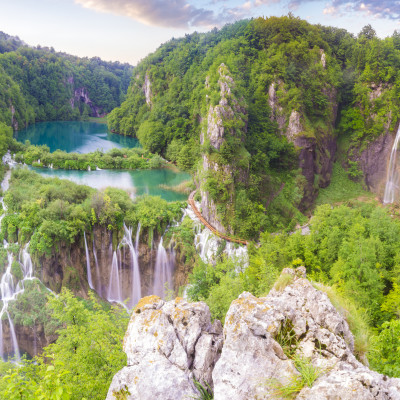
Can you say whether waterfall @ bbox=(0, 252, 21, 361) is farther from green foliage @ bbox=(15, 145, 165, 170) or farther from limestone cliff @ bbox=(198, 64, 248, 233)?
green foliage @ bbox=(15, 145, 165, 170)

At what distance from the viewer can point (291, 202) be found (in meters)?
28.5

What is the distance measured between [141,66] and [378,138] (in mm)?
57184

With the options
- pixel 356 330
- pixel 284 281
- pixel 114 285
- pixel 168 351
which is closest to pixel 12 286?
pixel 114 285

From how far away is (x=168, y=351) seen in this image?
16.7 feet

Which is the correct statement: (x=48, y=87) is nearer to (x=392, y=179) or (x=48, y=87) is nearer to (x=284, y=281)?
(x=392, y=179)

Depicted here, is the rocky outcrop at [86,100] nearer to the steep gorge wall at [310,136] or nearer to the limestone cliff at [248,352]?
the steep gorge wall at [310,136]

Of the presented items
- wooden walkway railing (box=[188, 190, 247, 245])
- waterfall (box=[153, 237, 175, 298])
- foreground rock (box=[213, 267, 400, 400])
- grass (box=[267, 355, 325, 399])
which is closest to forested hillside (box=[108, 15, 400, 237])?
wooden walkway railing (box=[188, 190, 247, 245])

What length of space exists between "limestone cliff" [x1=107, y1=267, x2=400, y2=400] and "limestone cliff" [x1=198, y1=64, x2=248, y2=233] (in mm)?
18427

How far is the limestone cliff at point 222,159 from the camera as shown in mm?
24609

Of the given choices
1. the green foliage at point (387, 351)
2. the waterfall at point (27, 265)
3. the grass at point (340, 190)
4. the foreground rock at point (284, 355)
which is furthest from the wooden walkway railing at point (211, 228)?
the foreground rock at point (284, 355)

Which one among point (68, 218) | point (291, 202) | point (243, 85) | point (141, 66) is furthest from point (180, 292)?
point (141, 66)

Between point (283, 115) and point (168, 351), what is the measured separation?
3093cm

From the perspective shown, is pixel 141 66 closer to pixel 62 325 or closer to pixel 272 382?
pixel 62 325

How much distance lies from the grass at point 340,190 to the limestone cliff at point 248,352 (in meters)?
27.9
